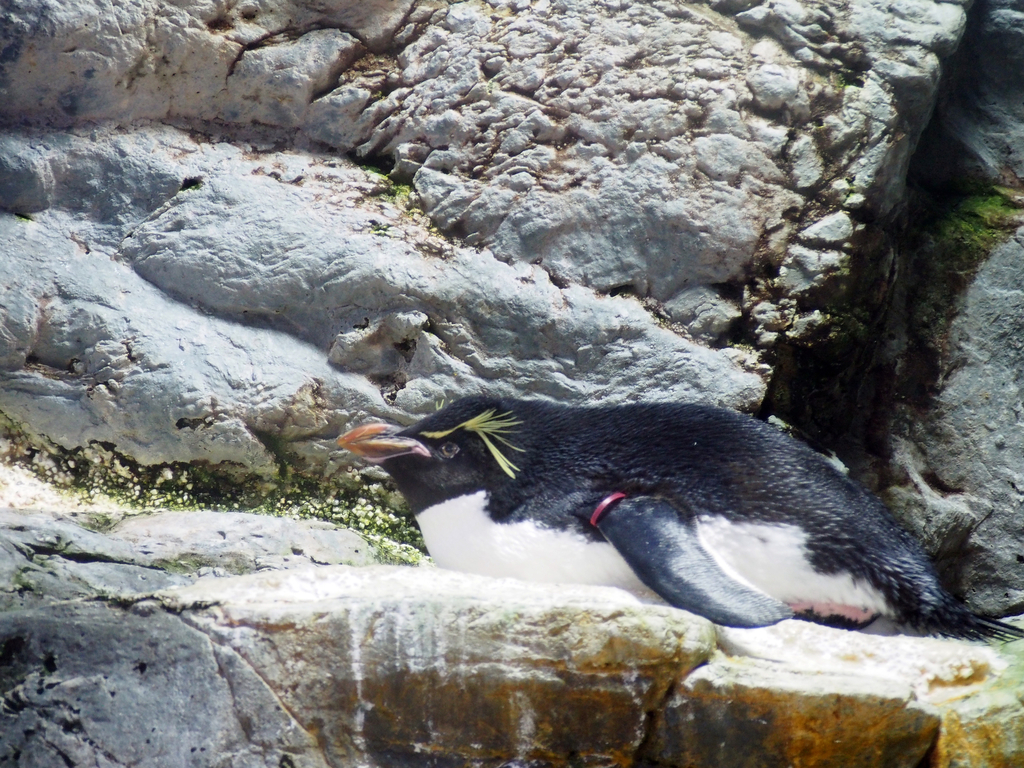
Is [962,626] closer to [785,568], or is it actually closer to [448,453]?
[785,568]

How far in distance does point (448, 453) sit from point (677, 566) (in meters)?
0.63

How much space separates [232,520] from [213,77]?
58.6 inches

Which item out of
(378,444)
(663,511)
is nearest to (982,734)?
(663,511)

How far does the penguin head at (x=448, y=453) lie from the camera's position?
2.05 meters

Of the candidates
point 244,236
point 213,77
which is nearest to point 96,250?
point 244,236

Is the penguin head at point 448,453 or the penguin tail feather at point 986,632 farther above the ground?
the penguin tail feather at point 986,632

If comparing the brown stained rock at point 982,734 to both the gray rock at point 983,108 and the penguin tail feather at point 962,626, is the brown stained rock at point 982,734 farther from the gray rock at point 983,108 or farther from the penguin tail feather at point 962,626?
the gray rock at point 983,108

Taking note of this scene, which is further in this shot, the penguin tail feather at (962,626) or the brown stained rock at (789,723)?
the penguin tail feather at (962,626)

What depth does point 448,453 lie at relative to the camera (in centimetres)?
209

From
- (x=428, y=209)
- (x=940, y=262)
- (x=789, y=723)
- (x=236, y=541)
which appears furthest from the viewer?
(x=940, y=262)

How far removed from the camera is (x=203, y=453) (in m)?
2.56

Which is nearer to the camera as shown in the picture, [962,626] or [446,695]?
[446,695]

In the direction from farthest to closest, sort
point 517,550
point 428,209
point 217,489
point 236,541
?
point 428,209 < point 217,489 < point 236,541 < point 517,550

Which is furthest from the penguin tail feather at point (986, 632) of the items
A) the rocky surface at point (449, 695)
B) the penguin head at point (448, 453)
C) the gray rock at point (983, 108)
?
the gray rock at point (983, 108)
